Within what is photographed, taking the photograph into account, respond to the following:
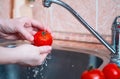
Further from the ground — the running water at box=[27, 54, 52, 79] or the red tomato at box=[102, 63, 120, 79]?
the red tomato at box=[102, 63, 120, 79]

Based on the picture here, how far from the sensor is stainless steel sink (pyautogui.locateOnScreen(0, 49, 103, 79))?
937 millimetres

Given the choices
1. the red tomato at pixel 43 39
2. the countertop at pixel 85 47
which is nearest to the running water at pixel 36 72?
the countertop at pixel 85 47

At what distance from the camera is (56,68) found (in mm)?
991

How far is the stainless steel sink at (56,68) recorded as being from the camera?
3.07 ft

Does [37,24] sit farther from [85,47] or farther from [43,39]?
[85,47]

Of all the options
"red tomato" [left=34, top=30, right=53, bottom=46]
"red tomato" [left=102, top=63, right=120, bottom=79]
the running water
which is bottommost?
the running water

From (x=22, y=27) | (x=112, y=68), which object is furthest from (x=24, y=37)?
(x=112, y=68)

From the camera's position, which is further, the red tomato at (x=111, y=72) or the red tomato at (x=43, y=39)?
the red tomato at (x=43, y=39)

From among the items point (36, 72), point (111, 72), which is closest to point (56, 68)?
point (36, 72)

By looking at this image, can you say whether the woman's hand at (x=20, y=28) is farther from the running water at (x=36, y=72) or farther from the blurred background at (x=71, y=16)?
the blurred background at (x=71, y=16)

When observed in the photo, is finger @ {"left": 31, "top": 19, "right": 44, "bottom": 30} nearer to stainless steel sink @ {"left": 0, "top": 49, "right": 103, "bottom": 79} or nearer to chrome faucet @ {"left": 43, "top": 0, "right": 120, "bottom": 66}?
chrome faucet @ {"left": 43, "top": 0, "right": 120, "bottom": 66}

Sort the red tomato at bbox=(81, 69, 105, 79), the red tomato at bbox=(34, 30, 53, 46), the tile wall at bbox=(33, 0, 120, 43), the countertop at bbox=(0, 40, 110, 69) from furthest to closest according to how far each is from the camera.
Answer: the tile wall at bbox=(33, 0, 120, 43) → the countertop at bbox=(0, 40, 110, 69) → the red tomato at bbox=(34, 30, 53, 46) → the red tomato at bbox=(81, 69, 105, 79)

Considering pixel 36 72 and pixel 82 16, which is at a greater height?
pixel 82 16

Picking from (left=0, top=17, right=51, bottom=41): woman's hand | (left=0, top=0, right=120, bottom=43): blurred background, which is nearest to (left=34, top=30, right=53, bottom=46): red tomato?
(left=0, top=17, right=51, bottom=41): woman's hand
